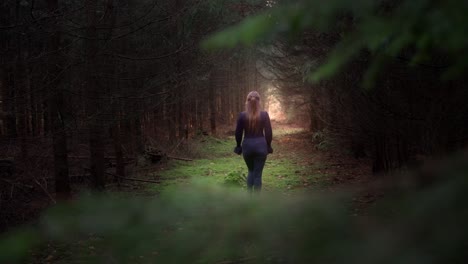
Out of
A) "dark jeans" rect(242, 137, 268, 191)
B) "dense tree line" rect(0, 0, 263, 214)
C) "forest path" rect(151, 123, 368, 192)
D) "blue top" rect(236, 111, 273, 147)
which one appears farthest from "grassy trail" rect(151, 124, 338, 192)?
"dense tree line" rect(0, 0, 263, 214)

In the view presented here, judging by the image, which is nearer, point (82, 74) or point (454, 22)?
point (454, 22)

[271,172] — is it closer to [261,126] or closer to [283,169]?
[283,169]

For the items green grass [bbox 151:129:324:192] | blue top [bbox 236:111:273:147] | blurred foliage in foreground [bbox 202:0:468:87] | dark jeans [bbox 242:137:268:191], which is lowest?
green grass [bbox 151:129:324:192]

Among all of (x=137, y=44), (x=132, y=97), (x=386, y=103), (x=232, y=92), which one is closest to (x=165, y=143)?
(x=137, y=44)

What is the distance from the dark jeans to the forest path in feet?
3.66

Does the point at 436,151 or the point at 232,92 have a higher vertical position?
the point at 232,92

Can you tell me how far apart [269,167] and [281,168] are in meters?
0.47

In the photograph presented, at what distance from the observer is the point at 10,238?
1.38 meters

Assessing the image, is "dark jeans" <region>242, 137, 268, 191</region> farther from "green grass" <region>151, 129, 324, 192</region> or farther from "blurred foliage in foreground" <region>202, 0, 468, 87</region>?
"blurred foliage in foreground" <region>202, 0, 468, 87</region>

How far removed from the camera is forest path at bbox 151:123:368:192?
34.5 feet

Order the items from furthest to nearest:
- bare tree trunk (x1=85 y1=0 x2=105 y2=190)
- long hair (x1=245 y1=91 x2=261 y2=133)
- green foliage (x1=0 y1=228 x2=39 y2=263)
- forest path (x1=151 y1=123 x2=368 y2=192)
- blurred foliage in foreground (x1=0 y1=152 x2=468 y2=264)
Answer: forest path (x1=151 y1=123 x2=368 y2=192), bare tree trunk (x1=85 y1=0 x2=105 y2=190), long hair (x1=245 y1=91 x2=261 y2=133), green foliage (x1=0 y1=228 x2=39 y2=263), blurred foliage in foreground (x1=0 y1=152 x2=468 y2=264)

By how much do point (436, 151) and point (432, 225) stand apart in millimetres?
6141

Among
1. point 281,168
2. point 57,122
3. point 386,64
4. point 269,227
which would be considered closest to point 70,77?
point 57,122

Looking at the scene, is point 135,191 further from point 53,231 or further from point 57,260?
point 53,231
